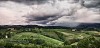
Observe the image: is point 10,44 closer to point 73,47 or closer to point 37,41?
point 37,41

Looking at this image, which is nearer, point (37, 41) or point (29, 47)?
point (29, 47)

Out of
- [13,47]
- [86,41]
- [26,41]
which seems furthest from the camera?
[26,41]

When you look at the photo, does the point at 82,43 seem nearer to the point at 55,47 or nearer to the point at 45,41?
the point at 55,47

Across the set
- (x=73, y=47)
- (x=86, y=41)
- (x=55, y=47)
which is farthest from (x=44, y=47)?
(x=86, y=41)

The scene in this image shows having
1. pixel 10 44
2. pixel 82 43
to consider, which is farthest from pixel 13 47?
pixel 82 43

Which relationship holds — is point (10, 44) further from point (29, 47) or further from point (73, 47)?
point (73, 47)

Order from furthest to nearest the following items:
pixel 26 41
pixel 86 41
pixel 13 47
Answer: pixel 26 41 → pixel 86 41 → pixel 13 47

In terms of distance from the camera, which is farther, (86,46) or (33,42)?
(33,42)
